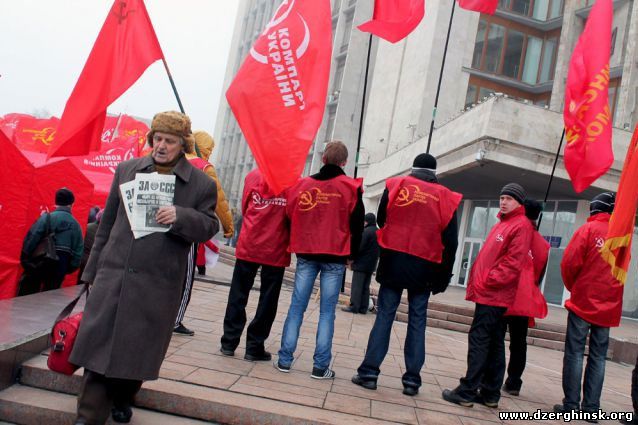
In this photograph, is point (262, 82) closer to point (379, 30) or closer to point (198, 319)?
point (379, 30)

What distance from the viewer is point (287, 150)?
16.3ft

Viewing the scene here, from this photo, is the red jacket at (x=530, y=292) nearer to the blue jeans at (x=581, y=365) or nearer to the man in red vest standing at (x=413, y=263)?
the blue jeans at (x=581, y=365)

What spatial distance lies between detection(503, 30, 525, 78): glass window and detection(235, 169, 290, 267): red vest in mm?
25610

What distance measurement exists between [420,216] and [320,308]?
3.84ft

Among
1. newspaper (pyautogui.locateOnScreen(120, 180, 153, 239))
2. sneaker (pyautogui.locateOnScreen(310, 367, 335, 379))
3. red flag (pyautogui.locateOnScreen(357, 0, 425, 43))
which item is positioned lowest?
sneaker (pyautogui.locateOnScreen(310, 367, 335, 379))

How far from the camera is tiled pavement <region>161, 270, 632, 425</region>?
4.47 meters

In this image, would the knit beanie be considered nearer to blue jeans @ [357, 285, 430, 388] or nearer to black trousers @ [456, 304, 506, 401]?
black trousers @ [456, 304, 506, 401]

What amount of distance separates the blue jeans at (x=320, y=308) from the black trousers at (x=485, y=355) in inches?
47.0

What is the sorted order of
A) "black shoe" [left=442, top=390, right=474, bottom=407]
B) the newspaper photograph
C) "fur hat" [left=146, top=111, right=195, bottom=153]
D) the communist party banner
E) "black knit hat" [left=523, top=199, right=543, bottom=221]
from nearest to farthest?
the newspaper photograph
"fur hat" [left=146, top=111, right=195, bottom=153]
the communist party banner
"black shoe" [left=442, top=390, right=474, bottom=407]
"black knit hat" [left=523, top=199, right=543, bottom=221]

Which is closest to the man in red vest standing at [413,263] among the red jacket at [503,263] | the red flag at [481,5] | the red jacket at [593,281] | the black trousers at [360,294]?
the red jacket at [503,263]

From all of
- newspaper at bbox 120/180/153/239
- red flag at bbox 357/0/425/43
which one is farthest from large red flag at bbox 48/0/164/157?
red flag at bbox 357/0/425/43

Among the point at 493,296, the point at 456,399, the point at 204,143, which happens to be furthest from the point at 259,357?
the point at 204,143

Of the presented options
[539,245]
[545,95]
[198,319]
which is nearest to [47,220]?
[198,319]

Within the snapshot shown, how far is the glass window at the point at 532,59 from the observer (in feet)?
95.3
